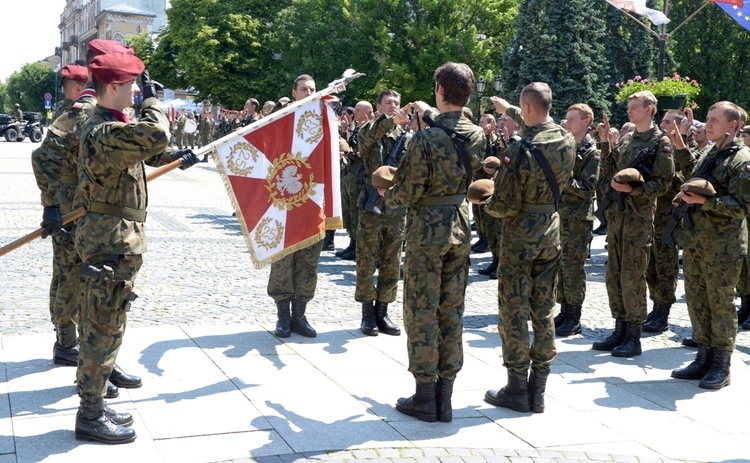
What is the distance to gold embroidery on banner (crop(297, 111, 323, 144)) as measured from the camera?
22.2 ft

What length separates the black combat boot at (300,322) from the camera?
7.41 m

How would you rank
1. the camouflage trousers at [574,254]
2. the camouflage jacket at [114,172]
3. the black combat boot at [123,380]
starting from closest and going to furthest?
1. the camouflage jacket at [114,172]
2. the black combat boot at [123,380]
3. the camouflage trousers at [574,254]

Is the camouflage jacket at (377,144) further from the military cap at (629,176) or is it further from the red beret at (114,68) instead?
the red beret at (114,68)

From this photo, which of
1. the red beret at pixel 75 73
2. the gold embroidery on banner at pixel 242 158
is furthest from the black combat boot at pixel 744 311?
the red beret at pixel 75 73

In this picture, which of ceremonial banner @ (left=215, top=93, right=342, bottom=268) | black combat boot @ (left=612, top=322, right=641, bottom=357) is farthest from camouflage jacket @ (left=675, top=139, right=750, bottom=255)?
ceremonial banner @ (left=215, top=93, right=342, bottom=268)

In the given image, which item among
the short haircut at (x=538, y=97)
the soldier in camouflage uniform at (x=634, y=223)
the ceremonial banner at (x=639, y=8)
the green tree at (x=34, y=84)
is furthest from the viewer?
the green tree at (x=34, y=84)

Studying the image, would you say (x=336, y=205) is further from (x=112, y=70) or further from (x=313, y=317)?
(x=112, y=70)

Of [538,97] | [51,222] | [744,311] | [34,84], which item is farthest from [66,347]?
[34,84]

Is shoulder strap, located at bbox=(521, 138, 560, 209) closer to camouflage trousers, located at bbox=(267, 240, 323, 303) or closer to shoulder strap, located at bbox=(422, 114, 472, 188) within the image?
shoulder strap, located at bbox=(422, 114, 472, 188)

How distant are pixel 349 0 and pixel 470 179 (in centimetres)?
4307

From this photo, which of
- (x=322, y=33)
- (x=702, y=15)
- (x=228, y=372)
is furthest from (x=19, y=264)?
(x=702, y=15)

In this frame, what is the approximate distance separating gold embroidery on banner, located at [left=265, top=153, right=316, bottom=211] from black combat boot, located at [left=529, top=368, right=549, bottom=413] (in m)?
2.37

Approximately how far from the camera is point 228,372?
20.6 ft

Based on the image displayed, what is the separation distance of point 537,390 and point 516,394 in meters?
0.15
